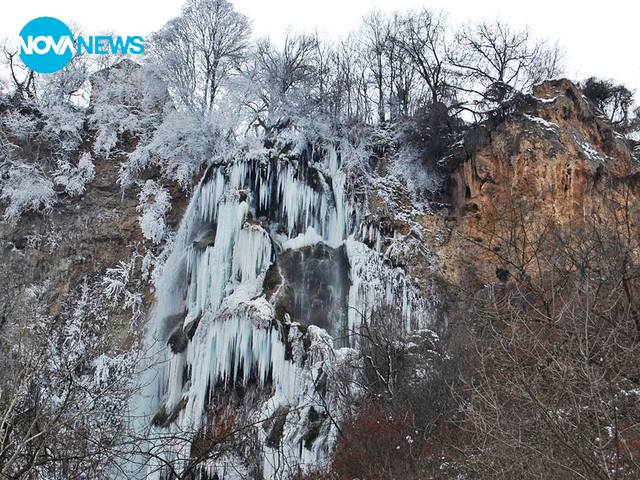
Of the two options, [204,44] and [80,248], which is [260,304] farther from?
[204,44]

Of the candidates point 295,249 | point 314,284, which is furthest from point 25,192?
point 314,284

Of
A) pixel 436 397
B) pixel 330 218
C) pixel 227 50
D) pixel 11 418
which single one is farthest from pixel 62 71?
pixel 11 418

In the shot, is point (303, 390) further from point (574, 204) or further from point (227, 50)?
point (227, 50)

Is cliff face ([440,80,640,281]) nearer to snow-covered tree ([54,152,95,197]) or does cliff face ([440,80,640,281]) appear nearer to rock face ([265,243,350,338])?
rock face ([265,243,350,338])

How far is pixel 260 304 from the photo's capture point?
13477 millimetres

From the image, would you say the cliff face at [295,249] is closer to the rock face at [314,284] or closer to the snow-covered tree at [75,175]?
the rock face at [314,284]

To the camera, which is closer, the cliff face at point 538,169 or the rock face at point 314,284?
the rock face at point 314,284

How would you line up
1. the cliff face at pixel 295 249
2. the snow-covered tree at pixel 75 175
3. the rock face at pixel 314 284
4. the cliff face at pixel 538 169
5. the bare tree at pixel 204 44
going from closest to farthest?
1. the cliff face at pixel 295 249
2. the rock face at pixel 314 284
3. the cliff face at pixel 538 169
4. the snow-covered tree at pixel 75 175
5. the bare tree at pixel 204 44

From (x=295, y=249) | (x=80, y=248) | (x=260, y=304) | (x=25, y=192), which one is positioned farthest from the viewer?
(x=25, y=192)

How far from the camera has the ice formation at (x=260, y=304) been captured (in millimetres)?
12328

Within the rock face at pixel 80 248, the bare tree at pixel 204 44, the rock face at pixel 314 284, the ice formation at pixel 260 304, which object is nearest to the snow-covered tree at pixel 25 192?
the rock face at pixel 80 248

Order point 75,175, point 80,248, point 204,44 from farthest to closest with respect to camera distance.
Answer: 1. point 204,44
2. point 75,175
3. point 80,248

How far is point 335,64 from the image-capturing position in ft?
70.2

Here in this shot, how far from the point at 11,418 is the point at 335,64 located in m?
18.8
